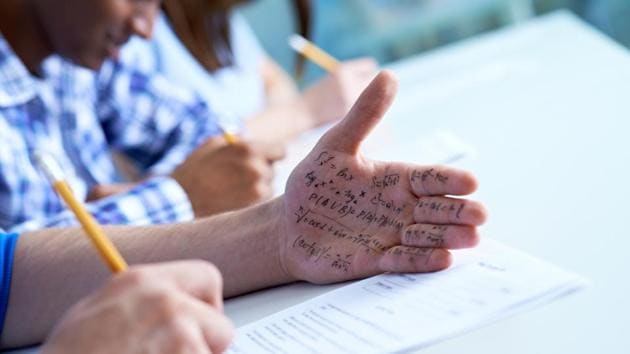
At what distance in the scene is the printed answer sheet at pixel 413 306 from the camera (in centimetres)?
69

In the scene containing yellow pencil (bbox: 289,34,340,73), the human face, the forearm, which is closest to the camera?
the forearm

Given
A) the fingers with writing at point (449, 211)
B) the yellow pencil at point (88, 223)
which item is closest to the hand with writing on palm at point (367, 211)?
the fingers with writing at point (449, 211)

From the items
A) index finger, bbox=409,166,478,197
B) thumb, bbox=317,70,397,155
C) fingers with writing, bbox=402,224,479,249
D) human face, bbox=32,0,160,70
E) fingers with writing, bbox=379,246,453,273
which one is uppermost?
human face, bbox=32,0,160,70

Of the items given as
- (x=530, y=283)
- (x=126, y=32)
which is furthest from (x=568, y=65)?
(x=530, y=283)

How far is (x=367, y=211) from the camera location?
0.84 metres

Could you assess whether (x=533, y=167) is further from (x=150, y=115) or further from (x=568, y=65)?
(x=150, y=115)

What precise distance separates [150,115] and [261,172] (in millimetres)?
432

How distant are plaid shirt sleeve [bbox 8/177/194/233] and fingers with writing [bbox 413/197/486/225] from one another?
43 cm

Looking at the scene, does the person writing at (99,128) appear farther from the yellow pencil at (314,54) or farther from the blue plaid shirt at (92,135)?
the yellow pencil at (314,54)

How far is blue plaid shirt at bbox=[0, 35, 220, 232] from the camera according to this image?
117cm

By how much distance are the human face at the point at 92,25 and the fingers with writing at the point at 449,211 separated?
624 millimetres

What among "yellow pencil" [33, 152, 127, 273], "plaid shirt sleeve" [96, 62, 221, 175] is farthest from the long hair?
"yellow pencil" [33, 152, 127, 273]

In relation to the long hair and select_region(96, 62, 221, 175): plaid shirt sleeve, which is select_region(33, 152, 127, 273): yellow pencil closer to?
select_region(96, 62, 221, 175): plaid shirt sleeve

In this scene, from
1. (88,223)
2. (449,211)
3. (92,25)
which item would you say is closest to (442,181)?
(449,211)
